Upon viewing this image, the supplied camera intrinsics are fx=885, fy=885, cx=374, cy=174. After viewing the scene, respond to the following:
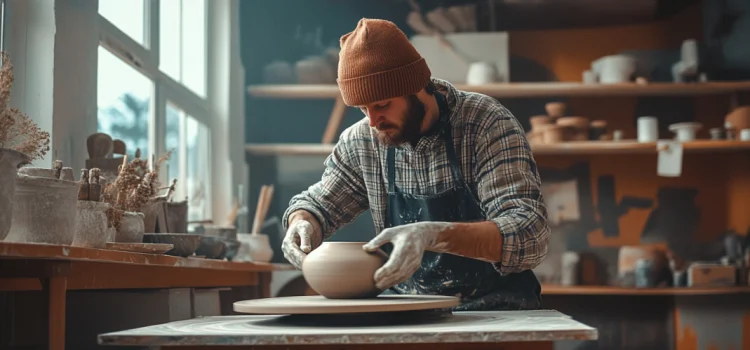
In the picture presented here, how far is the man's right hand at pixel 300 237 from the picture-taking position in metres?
2.21

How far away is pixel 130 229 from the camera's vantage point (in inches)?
103

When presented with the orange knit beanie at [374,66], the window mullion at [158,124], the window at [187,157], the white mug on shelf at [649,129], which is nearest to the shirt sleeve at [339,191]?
the orange knit beanie at [374,66]

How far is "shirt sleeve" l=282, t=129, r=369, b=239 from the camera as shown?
2.64 m

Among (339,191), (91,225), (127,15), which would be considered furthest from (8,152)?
(127,15)

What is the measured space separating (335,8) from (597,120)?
1.78 meters

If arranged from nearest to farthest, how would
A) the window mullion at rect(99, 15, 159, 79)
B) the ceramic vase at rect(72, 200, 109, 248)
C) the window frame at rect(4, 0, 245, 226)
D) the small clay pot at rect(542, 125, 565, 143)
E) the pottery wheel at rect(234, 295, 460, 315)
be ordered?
1. the pottery wheel at rect(234, 295, 460, 315)
2. the ceramic vase at rect(72, 200, 109, 248)
3. the window frame at rect(4, 0, 245, 226)
4. the window mullion at rect(99, 15, 159, 79)
5. the small clay pot at rect(542, 125, 565, 143)

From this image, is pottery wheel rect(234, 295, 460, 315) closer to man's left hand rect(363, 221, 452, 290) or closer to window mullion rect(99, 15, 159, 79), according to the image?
man's left hand rect(363, 221, 452, 290)

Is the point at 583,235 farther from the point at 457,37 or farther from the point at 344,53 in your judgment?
the point at 344,53

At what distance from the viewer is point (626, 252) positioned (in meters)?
5.03

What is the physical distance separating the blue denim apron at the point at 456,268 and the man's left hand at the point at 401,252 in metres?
0.52

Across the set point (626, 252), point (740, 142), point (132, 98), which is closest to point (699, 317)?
point (626, 252)

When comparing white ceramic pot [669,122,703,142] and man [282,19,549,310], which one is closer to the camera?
man [282,19,549,310]

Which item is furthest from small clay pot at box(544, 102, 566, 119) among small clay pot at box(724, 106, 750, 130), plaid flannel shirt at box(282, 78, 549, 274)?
plaid flannel shirt at box(282, 78, 549, 274)

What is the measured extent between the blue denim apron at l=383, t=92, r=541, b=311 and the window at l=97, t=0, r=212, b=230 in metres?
1.50
